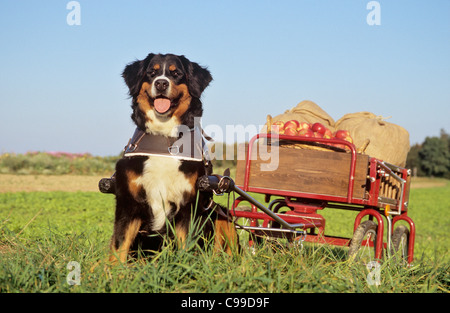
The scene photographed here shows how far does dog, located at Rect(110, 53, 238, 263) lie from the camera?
334 centimetres

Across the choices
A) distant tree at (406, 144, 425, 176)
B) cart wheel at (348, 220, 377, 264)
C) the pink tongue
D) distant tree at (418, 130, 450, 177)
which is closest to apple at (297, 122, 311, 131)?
cart wheel at (348, 220, 377, 264)

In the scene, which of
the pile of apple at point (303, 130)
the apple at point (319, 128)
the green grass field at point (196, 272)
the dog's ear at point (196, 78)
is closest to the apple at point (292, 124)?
the pile of apple at point (303, 130)

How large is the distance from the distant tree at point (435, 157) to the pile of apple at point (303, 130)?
7782 centimetres

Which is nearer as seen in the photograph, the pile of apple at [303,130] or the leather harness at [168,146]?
the leather harness at [168,146]

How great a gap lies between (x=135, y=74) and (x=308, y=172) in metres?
2.49

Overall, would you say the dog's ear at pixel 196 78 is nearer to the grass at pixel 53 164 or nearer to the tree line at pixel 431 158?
the grass at pixel 53 164

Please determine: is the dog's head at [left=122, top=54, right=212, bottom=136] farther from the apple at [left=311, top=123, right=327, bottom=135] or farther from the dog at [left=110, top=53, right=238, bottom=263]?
the apple at [left=311, top=123, right=327, bottom=135]

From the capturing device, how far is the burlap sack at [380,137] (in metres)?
6.05

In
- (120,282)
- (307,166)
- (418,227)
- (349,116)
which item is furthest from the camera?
(418,227)

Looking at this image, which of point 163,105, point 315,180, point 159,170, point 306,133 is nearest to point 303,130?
point 306,133
